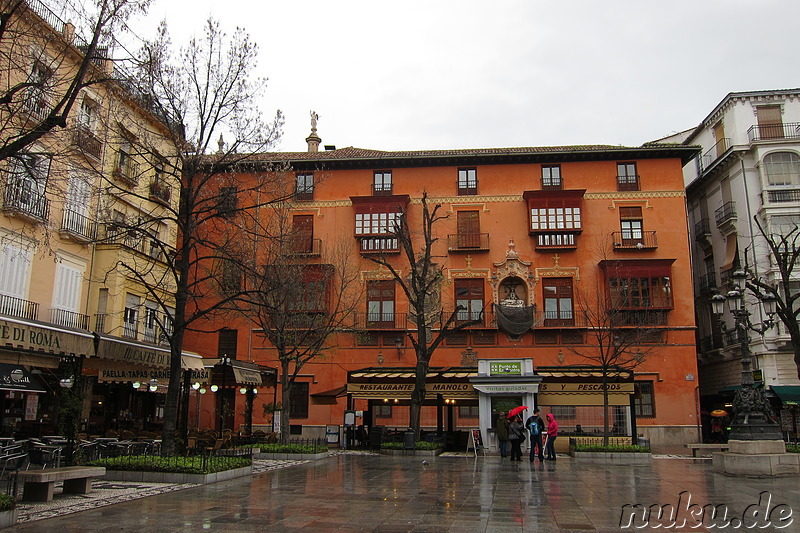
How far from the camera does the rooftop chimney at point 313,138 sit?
4225 cm

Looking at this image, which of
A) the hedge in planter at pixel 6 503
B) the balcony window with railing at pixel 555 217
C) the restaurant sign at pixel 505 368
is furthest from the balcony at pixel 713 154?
the hedge in planter at pixel 6 503

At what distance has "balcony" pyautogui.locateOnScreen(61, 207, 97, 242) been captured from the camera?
2347 cm

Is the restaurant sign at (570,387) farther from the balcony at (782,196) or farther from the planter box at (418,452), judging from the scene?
the balcony at (782,196)

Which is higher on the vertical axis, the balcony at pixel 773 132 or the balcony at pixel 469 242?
the balcony at pixel 773 132

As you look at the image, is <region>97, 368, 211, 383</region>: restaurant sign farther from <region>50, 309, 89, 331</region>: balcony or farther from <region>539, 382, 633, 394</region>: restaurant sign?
<region>539, 382, 633, 394</region>: restaurant sign

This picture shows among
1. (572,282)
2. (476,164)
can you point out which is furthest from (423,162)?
(572,282)

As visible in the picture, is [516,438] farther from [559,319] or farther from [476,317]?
[559,319]

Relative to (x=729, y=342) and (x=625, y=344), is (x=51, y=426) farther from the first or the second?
(x=729, y=342)

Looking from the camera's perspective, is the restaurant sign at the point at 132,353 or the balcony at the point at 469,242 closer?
the restaurant sign at the point at 132,353

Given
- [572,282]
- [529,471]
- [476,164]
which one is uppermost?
[476,164]

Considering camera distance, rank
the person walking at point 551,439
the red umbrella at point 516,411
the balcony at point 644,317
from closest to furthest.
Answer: the person walking at point 551,439, the red umbrella at point 516,411, the balcony at point 644,317

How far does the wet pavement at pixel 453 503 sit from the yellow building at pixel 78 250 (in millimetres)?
5476

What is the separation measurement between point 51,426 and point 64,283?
5.32m

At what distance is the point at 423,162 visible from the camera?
36.5 meters
